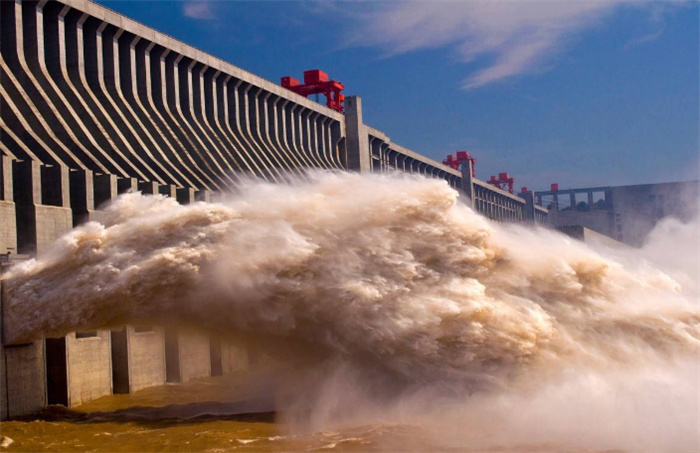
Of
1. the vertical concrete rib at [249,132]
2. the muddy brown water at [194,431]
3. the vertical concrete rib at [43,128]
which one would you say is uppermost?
the vertical concrete rib at [249,132]

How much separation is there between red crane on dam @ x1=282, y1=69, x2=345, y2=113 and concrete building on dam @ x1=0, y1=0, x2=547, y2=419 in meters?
7.94

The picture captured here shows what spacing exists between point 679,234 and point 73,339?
9006 centimetres

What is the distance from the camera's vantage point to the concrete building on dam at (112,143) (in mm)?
30078

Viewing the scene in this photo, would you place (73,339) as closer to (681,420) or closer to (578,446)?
(578,446)

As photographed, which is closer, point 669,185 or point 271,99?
point 271,99

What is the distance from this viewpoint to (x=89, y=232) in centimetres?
2661

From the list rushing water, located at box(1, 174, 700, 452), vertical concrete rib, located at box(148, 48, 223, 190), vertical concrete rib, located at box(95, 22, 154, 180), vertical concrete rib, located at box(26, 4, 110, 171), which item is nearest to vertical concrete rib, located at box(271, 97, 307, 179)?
vertical concrete rib, located at box(148, 48, 223, 190)

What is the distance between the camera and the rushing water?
81.1 feet

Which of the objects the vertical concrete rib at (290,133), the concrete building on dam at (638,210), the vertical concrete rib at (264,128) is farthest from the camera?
the concrete building on dam at (638,210)

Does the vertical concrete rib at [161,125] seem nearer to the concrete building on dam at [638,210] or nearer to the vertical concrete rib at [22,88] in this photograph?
the vertical concrete rib at [22,88]

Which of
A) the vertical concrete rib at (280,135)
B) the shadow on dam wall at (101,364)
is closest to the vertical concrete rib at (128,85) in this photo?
the shadow on dam wall at (101,364)

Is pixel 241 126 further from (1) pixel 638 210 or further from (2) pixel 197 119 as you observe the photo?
(1) pixel 638 210

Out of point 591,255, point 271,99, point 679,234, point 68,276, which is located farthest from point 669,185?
point 68,276

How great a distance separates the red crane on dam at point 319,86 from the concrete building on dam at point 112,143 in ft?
26.0
